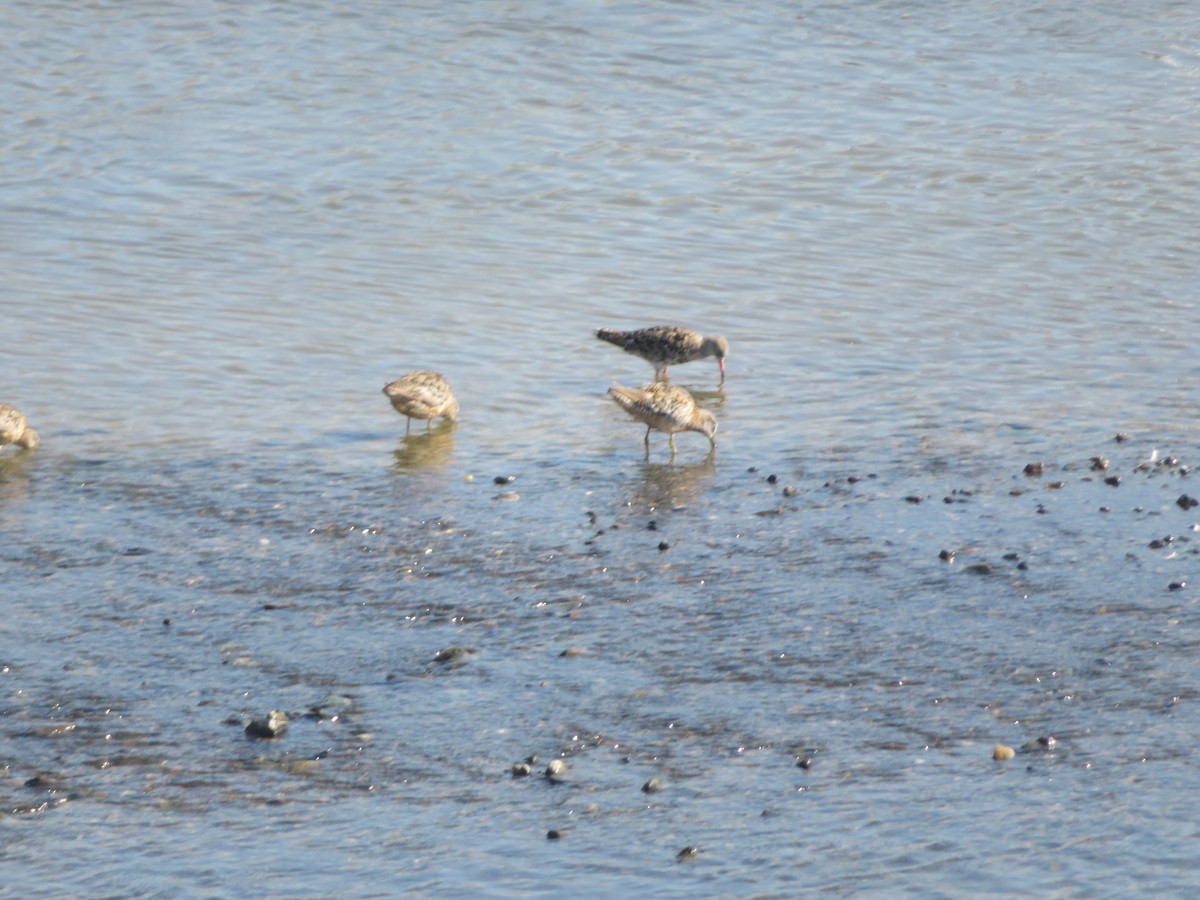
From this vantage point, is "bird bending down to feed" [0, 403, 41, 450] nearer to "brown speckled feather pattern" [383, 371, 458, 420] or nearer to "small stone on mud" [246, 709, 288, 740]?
"brown speckled feather pattern" [383, 371, 458, 420]

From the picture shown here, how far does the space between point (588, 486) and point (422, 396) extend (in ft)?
4.73

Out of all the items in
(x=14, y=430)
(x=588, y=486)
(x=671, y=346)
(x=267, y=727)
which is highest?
(x=671, y=346)

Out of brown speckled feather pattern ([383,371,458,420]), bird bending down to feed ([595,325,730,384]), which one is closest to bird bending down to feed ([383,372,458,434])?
brown speckled feather pattern ([383,371,458,420])

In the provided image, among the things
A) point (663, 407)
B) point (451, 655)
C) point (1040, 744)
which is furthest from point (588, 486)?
point (1040, 744)

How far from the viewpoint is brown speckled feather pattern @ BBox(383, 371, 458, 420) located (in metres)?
11.2

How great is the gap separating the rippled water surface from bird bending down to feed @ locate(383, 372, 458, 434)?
0.28 metres

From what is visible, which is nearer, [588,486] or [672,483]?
[588,486]

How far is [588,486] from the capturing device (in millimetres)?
10523

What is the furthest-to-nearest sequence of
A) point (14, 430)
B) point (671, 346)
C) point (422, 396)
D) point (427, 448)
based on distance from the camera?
point (671, 346), point (422, 396), point (427, 448), point (14, 430)

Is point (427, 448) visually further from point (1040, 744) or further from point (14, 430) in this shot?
point (1040, 744)

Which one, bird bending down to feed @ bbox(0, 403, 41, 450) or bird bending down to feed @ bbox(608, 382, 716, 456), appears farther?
bird bending down to feed @ bbox(608, 382, 716, 456)

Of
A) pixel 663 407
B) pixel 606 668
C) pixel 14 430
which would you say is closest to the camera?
pixel 606 668

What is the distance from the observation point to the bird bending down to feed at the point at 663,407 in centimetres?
1112

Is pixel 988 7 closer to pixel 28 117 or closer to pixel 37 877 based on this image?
pixel 28 117
